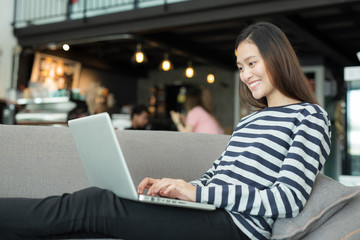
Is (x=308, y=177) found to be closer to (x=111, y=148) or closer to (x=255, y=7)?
(x=111, y=148)

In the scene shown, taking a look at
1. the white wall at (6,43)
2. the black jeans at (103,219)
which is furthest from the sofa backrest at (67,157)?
the white wall at (6,43)

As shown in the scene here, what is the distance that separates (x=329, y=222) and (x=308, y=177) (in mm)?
204

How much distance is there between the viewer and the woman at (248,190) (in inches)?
47.3

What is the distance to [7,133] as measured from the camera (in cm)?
185

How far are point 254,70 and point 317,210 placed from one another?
20.8 inches

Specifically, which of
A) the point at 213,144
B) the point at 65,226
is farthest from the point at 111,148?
the point at 213,144

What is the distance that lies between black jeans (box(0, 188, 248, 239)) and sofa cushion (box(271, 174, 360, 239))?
0.47ft

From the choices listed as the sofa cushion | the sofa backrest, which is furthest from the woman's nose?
the sofa backrest

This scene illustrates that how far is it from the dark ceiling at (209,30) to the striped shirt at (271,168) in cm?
292

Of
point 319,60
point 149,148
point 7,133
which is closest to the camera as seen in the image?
point 7,133

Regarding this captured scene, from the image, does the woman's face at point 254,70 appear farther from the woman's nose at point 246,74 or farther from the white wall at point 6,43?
the white wall at point 6,43

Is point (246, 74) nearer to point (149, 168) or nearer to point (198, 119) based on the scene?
point (149, 168)

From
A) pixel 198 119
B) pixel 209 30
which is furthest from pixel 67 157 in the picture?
pixel 209 30

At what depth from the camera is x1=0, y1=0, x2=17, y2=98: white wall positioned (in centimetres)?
739
